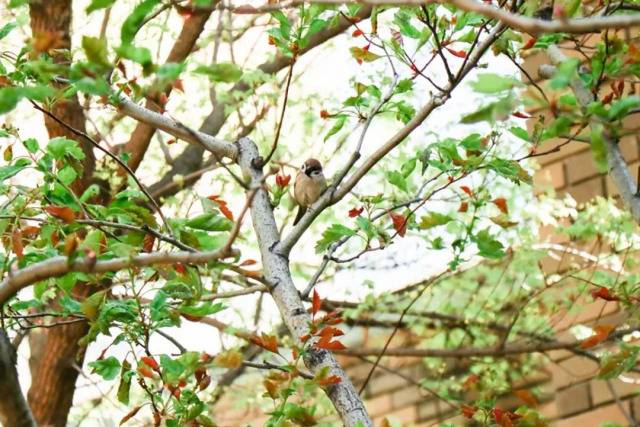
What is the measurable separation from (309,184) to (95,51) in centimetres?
290

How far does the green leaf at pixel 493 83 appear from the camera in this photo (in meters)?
2.11

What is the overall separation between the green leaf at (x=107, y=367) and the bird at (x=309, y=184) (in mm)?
1858

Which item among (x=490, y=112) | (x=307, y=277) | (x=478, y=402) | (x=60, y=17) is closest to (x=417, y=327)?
(x=307, y=277)

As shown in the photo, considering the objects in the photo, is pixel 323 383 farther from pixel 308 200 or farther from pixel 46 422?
pixel 46 422

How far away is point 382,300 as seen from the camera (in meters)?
8.89

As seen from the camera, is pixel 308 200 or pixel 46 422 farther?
pixel 46 422

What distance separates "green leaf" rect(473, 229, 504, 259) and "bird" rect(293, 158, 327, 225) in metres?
1.49

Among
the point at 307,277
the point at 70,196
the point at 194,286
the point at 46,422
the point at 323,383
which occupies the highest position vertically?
the point at 307,277

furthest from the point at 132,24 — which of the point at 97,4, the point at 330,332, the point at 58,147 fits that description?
the point at 330,332

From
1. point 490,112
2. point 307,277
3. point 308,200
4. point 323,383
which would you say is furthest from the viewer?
point 307,277

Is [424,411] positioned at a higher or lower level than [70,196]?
higher

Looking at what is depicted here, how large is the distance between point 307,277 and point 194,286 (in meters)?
5.36

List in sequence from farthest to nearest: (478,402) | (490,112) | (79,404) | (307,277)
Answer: (79,404), (307,277), (478,402), (490,112)

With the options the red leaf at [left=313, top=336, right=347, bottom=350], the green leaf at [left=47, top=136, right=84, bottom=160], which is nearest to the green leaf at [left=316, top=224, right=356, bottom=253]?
the red leaf at [left=313, top=336, right=347, bottom=350]
